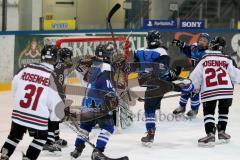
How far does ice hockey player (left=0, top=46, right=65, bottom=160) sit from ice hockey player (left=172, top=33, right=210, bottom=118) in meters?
2.65

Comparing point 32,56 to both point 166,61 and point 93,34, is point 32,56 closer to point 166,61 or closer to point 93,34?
point 93,34

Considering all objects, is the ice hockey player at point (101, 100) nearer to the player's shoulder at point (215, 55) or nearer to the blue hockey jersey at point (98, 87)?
the blue hockey jersey at point (98, 87)

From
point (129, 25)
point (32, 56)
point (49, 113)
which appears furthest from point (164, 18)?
point (49, 113)

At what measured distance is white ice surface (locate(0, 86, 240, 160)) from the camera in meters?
5.70

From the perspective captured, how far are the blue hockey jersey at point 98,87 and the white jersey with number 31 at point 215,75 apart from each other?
1253mm

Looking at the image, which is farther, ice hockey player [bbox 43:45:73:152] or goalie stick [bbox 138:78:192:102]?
goalie stick [bbox 138:78:192:102]

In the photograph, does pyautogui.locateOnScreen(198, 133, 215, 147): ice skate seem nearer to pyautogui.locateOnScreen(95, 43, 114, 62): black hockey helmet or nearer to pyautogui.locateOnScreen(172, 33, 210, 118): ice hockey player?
pyautogui.locateOnScreen(172, 33, 210, 118): ice hockey player

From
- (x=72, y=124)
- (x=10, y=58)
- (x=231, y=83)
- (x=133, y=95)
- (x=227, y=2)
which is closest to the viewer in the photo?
(x=72, y=124)

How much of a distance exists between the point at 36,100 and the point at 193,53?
3.32 meters

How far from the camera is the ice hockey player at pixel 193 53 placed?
284 inches

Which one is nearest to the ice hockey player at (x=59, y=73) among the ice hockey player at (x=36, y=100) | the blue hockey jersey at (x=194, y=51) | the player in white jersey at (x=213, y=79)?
the ice hockey player at (x=36, y=100)

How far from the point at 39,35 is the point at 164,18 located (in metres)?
4.91

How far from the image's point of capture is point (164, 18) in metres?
14.3

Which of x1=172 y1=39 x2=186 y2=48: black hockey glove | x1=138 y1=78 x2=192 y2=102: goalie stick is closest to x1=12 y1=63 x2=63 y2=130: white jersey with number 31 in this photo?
x1=138 y1=78 x2=192 y2=102: goalie stick
